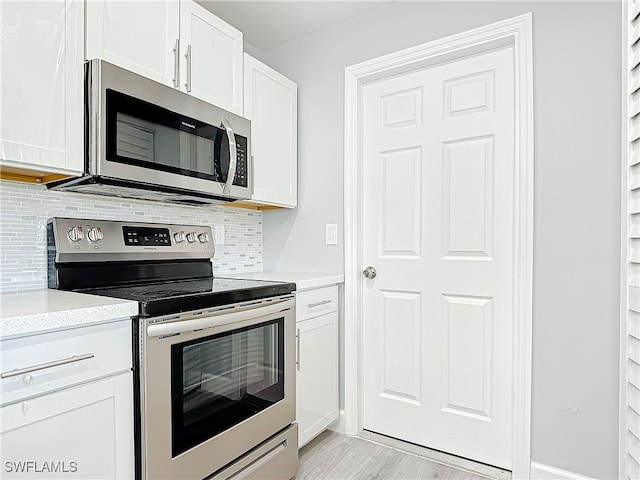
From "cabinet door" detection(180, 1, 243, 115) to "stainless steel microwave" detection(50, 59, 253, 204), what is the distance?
3.5 inches

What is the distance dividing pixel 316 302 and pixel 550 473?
1265 millimetres

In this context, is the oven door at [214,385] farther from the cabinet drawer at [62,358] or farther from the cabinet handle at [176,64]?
the cabinet handle at [176,64]

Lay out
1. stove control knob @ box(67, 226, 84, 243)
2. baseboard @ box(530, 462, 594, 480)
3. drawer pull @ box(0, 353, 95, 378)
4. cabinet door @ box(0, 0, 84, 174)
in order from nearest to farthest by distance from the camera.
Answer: drawer pull @ box(0, 353, 95, 378), cabinet door @ box(0, 0, 84, 174), stove control knob @ box(67, 226, 84, 243), baseboard @ box(530, 462, 594, 480)

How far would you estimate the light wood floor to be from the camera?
186cm

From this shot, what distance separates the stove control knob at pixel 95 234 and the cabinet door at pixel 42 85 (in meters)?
0.34

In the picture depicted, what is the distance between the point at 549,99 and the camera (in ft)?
5.65

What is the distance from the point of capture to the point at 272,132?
2.24 m

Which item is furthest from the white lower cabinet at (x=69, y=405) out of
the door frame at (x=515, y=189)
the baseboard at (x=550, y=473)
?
the baseboard at (x=550, y=473)

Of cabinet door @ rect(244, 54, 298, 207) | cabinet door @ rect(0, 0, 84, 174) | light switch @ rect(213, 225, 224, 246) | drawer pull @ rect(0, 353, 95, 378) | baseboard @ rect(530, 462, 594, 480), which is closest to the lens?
drawer pull @ rect(0, 353, 95, 378)

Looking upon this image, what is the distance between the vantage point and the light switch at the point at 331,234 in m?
2.33

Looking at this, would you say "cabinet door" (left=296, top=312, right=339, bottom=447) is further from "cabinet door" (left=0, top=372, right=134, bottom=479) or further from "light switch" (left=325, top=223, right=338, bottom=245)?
"cabinet door" (left=0, top=372, right=134, bottom=479)

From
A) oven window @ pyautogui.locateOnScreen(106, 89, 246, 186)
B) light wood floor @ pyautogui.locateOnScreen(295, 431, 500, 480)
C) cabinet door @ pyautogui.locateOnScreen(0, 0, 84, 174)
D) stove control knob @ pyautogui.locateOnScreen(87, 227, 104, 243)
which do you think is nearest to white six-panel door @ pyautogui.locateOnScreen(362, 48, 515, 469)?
light wood floor @ pyautogui.locateOnScreen(295, 431, 500, 480)

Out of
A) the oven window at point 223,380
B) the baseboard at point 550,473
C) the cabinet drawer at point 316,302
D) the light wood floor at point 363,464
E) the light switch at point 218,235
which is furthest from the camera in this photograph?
the light switch at point 218,235

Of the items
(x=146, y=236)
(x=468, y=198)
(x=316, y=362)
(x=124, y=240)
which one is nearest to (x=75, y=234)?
(x=124, y=240)
